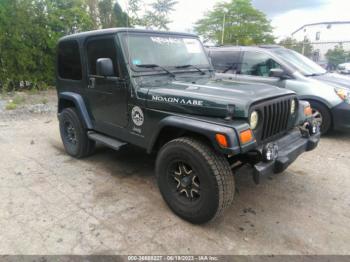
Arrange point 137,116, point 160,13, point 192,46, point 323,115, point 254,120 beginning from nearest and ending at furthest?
point 254,120 → point 137,116 → point 192,46 → point 323,115 → point 160,13

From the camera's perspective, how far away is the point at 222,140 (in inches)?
88.1

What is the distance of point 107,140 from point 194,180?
1536 millimetres

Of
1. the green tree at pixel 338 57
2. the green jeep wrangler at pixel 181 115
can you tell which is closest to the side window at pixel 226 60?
the green jeep wrangler at pixel 181 115

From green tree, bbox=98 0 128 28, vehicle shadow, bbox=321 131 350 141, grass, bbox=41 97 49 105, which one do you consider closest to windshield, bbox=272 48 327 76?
vehicle shadow, bbox=321 131 350 141

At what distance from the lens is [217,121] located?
94.9 inches

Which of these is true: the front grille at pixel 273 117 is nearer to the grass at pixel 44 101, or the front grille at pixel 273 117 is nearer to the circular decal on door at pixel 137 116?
the circular decal on door at pixel 137 116

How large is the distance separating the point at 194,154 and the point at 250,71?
4.04 meters

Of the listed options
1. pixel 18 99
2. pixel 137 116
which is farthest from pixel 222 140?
pixel 18 99

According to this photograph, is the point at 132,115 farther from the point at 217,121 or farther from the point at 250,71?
the point at 250,71

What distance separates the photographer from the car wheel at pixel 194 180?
7.79ft

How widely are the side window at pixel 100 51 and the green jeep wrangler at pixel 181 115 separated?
0.5 inches

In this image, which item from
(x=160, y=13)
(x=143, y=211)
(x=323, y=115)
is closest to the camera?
(x=143, y=211)

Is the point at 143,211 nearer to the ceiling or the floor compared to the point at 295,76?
nearer to the floor

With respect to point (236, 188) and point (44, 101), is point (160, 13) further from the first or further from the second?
point (236, 188)
